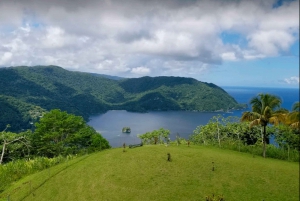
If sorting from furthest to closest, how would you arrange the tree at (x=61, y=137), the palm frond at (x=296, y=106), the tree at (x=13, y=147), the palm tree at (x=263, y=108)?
1. the tree at (x=61, y=137)
2. the tree at (x=13, y=147)
3. the palm tree at (x=263, y=108)
4. the palm frond at (x=296, y=106)

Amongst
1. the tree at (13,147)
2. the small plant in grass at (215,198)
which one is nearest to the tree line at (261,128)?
the small plant in grass at (215,198)

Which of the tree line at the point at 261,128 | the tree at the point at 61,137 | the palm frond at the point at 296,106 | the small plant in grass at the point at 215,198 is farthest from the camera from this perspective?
the tree at the point at 61,137

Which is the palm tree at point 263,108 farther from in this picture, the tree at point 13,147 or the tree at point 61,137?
the tree at point 13,147

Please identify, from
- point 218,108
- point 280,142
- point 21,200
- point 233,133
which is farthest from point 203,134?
point 218,108

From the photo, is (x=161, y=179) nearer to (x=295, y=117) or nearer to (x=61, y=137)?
Result: (x=295, y=117)

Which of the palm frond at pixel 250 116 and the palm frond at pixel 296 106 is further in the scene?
the palm frond at pixel 250 116

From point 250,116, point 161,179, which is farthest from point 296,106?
point 161,179

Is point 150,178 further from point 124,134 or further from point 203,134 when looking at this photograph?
point 124,134

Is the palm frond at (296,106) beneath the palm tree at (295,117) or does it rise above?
above
